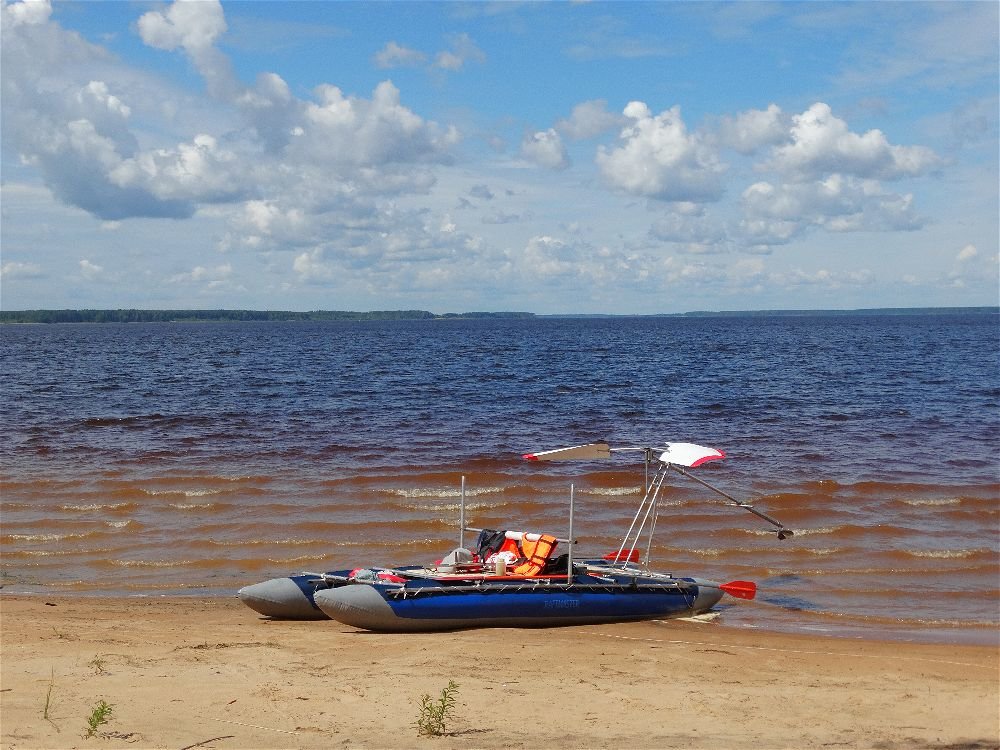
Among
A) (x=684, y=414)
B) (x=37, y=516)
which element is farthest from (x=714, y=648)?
(x=684, y=414)

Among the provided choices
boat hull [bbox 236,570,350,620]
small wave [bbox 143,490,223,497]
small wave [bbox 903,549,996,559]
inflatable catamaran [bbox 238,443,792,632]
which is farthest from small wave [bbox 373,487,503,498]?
small wave [bbox 903,549,996,559]

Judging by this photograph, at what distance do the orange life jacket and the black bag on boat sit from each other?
0.44 meters

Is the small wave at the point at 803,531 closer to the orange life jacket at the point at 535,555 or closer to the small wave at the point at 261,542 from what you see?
the orange life jacket at the point at 535,555

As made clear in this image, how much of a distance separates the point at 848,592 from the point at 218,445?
19.1 m

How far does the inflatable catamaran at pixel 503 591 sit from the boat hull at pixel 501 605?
0.04ft

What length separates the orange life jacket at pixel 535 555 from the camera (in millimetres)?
13938

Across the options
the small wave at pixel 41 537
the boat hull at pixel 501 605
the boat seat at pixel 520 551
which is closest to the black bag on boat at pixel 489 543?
the boat seat at pixel 520 551

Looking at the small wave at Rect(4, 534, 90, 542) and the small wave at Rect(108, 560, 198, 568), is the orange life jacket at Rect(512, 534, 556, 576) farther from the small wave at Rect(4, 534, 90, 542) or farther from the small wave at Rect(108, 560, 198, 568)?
the small wave at Rect(4, 534, 90, 542)

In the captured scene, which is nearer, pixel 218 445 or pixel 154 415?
pixel 218 445

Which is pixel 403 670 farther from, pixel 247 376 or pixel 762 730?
pixel 247 376

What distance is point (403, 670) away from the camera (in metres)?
10.4

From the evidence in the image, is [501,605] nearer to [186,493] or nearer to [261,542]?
[261,542]

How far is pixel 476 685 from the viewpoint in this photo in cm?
976

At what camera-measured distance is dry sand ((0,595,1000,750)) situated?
797 cm
